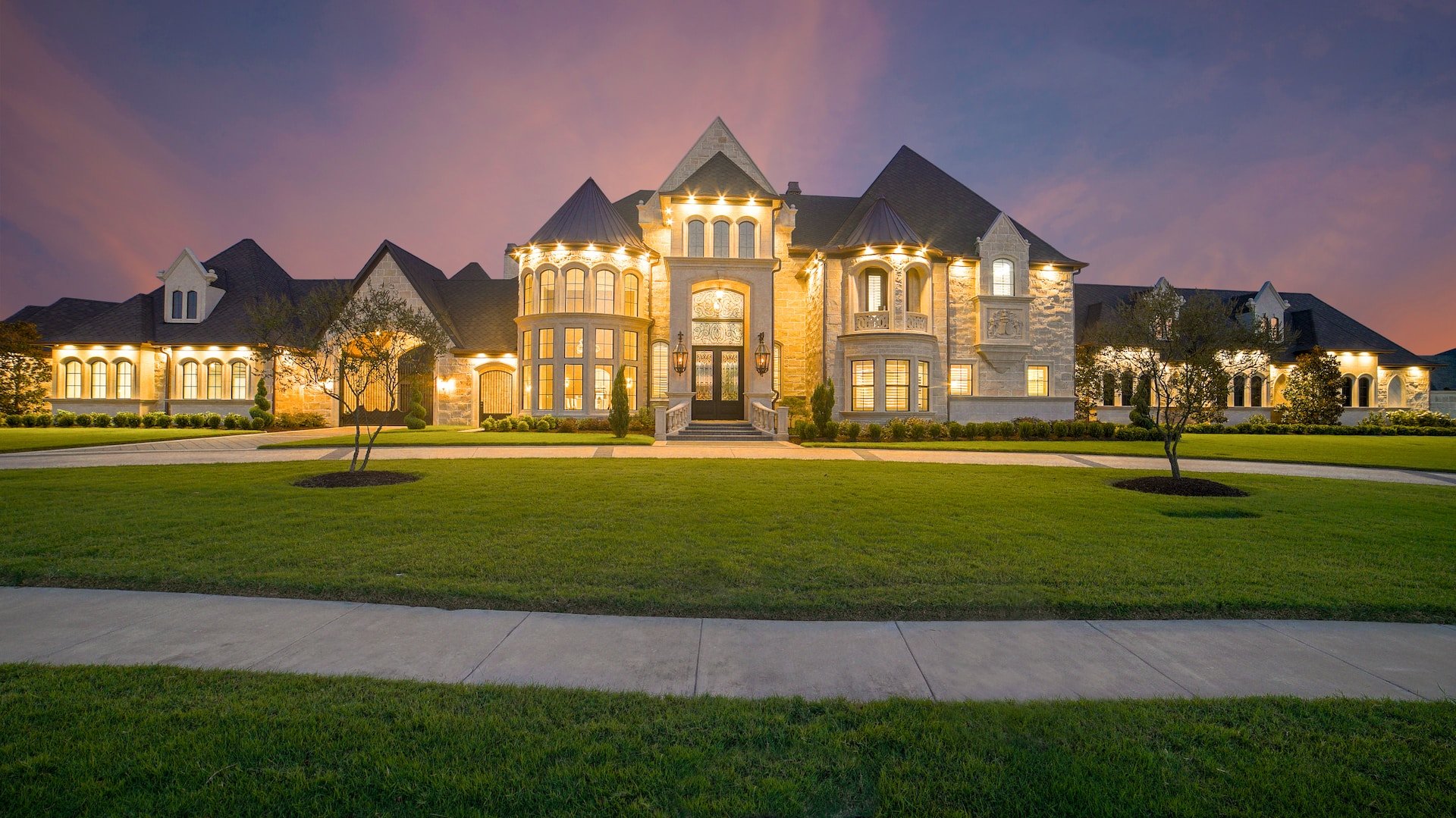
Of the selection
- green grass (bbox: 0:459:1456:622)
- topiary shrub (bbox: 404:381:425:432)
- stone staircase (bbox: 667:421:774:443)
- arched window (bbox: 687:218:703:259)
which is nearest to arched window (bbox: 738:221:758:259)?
arched window (bbox: 687:218:703:259)

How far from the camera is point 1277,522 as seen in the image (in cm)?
845

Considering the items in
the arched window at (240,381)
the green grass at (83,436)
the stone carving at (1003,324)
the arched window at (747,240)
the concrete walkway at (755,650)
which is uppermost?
the arched window at (747,240)

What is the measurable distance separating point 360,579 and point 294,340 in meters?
8.59

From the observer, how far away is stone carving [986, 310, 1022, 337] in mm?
27891

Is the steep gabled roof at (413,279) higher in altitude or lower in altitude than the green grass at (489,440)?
higher

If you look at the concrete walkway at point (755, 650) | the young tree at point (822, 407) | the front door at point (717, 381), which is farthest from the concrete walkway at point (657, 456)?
the concrete walkway at point (755, 650)

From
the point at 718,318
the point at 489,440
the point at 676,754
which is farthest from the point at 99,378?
the point at 676,754

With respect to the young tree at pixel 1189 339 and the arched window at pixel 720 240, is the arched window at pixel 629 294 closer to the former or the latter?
the arched window at pixel 720 240

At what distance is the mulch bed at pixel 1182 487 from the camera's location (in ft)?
36.8

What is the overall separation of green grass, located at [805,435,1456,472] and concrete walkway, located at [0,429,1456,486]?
85cm

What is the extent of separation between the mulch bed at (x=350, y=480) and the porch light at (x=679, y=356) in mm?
14488

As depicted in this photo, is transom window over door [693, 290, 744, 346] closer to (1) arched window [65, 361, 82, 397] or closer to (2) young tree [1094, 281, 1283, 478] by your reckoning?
(2) young tree [1094, 281, 1283, 478]

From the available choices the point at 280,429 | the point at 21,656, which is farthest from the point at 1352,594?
the point at 280,429

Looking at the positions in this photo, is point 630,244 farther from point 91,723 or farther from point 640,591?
point 91,723
